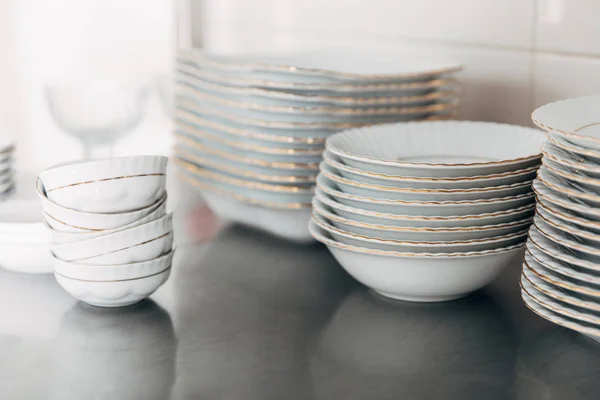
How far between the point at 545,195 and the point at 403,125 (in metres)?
0.28

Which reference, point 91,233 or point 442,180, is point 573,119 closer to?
point 442,180

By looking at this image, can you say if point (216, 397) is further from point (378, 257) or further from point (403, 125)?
point (403, 125)

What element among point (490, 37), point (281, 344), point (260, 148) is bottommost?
point (281, 344)

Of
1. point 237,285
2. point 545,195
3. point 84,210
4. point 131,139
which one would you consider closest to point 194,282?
point 237,285

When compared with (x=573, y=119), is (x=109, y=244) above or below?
below

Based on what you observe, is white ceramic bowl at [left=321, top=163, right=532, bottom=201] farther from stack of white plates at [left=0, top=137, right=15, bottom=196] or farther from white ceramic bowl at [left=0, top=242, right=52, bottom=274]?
stack of white plates at [left=0, top=137, right=15, bottom=196]

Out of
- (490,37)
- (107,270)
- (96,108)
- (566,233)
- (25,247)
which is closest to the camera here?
(566,233)

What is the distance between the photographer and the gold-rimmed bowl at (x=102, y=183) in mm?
783

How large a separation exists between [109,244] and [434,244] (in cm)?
30

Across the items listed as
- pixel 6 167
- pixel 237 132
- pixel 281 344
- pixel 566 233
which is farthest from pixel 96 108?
pixel 566 233

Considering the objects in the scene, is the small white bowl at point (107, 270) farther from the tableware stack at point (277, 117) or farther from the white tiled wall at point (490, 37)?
the white tiled wall at point (490, 37)

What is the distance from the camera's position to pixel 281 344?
75 cm

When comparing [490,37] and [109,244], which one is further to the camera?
[490,37]

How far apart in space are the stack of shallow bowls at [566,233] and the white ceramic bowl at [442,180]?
0.06m
